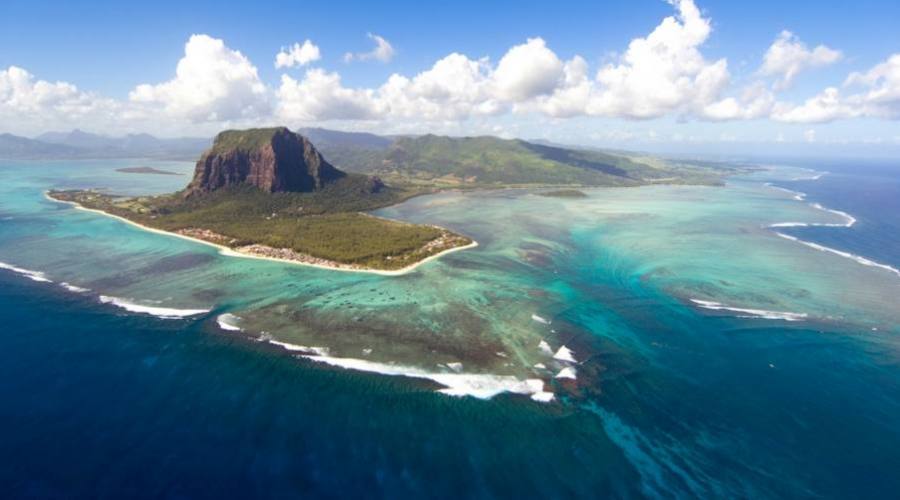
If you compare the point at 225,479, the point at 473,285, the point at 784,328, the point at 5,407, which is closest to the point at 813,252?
the point at 784,328

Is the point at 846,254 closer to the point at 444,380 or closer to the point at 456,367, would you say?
→ the point at 456,367

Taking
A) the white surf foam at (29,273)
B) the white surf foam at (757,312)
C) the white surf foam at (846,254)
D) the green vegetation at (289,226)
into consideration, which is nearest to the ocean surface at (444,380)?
the white surf foam at (757,312)

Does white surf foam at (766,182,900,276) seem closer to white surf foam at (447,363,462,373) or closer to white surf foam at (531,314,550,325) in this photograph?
white surf foam at (531,314,550,325)

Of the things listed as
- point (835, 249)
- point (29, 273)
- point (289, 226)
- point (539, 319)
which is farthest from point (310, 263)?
point (835, 249)

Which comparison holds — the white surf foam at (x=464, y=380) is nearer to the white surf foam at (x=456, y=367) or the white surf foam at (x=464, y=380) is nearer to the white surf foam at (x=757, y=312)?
the white surf foam at (x=456, y=367)

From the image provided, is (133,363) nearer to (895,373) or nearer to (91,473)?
(91,473)

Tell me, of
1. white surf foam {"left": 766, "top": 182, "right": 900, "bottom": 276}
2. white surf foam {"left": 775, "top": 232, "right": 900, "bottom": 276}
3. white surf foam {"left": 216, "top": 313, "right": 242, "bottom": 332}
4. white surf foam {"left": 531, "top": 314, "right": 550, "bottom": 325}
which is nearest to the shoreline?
white surf foam {"left": 216, "top": 313, "right": 242, "bottom": 332}
